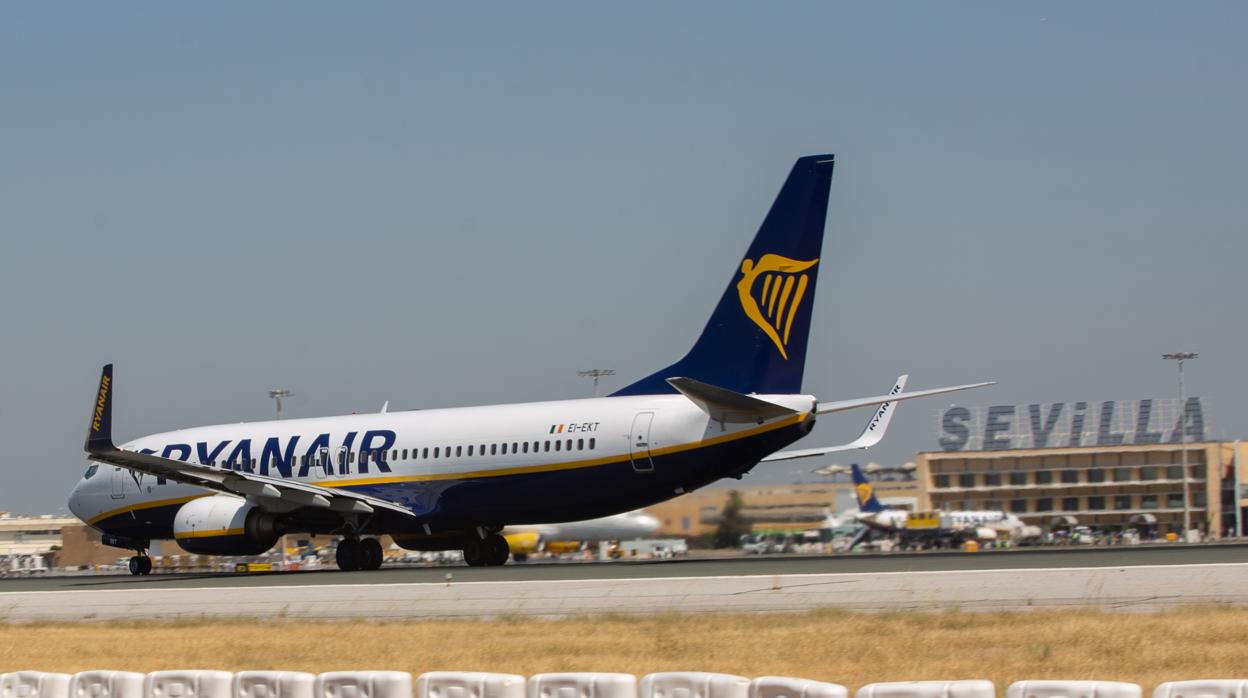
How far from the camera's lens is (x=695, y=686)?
12.5 meters

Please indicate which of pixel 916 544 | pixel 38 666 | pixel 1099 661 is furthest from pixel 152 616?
pixel 916 544

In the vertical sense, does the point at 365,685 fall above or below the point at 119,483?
below

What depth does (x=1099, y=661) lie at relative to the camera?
16969mm

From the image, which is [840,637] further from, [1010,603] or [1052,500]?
[1052,500]

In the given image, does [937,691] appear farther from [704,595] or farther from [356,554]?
[356,554]

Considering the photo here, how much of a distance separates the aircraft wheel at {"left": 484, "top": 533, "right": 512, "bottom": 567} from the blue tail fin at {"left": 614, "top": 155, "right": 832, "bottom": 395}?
28.0 ft

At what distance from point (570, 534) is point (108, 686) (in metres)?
60.8

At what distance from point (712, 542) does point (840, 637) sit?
1270 inches

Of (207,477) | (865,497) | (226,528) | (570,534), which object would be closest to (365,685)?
(207,477)

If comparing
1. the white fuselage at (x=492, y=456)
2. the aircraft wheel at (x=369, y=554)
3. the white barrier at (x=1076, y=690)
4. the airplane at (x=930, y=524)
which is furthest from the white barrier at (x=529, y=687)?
the airplane at (x=930, y=524)

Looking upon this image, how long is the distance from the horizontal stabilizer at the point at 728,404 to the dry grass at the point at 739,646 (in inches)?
393

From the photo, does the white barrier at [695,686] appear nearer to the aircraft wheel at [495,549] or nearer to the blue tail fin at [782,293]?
the blue tail fin at [782,293]

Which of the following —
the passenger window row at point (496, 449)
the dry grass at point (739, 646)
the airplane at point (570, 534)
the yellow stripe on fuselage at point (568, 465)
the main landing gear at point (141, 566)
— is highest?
the passenger window row at point (496, 449)

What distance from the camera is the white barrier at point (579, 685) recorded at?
41.7 ft
